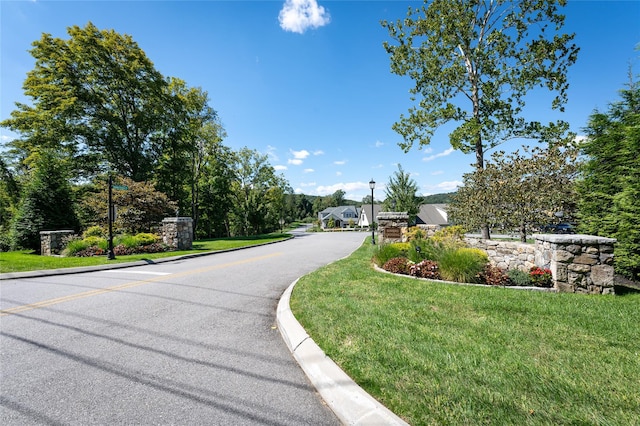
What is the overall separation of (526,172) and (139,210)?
20.9 metres

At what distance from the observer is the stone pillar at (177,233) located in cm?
1456

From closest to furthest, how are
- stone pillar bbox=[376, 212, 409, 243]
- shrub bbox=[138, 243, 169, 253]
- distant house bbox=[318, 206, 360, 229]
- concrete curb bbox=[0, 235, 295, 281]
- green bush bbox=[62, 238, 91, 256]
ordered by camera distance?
concrete curb bbox=[0, 235, 295, 281] → stone pillar bbox=[376, 212, 409, 243] → green bush bbox=[62, 238, 91, 256] → shrub bbox=[138, 243, 169, 253] → distant house bbox=[318, 206, 360, 229]

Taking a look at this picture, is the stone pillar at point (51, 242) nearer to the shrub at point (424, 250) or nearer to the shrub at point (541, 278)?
the shrub at point (424, 250)

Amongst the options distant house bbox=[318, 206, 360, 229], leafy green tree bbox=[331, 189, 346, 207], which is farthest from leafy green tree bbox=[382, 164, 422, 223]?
leafy green tree bbox=[331, 189, 346, 207]

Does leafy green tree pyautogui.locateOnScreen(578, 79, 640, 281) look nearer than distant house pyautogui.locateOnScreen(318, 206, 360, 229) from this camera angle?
Yes

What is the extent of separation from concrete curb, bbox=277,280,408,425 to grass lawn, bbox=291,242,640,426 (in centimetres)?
10

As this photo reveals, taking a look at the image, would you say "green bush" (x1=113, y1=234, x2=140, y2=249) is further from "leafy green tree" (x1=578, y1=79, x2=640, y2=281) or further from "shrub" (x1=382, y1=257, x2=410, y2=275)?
"leafy green tree" (x1=578, y1=79, x2=640, y2=281)

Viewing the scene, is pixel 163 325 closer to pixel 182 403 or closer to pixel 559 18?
pixel 182 403

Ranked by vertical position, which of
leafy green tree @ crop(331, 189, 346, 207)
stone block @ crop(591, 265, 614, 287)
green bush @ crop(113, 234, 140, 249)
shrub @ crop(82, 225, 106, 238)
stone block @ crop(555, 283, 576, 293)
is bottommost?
stone block @ crop(555, 283, 576, 293)

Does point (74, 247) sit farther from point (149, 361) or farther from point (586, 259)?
point (586, 259)

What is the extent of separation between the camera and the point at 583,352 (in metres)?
2.91

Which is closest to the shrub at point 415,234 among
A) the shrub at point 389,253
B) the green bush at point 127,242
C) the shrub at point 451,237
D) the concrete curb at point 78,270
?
the shrub at point 451,237

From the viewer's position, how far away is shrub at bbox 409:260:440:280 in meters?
6.82

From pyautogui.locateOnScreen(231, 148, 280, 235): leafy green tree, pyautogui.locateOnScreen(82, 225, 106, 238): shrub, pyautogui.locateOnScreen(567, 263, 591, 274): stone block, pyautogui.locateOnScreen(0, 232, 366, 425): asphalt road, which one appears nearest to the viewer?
pyautogui.locateOnScreen(0, 232, 366, 425): asphalt road
